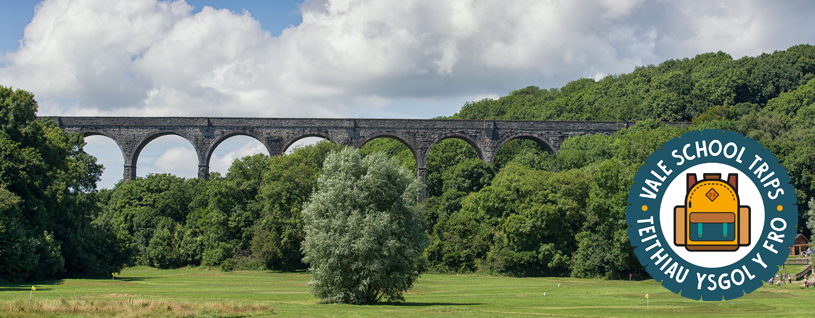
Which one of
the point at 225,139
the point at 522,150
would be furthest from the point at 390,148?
the point at 225,139

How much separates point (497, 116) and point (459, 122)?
133 feet

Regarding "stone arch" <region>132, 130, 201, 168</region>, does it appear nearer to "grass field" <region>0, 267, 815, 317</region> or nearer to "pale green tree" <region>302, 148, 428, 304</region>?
"grass field" <region>0, 267, 815, 317</region>

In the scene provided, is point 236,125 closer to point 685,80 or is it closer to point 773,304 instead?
point 773,304

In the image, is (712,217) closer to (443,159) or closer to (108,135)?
(108,135)

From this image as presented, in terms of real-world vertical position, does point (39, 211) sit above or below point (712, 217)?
below

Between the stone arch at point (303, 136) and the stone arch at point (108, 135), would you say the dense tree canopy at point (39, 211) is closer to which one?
the stone arch at point (108, 135)

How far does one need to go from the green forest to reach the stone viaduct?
224 cm

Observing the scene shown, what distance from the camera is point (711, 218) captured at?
513 inches

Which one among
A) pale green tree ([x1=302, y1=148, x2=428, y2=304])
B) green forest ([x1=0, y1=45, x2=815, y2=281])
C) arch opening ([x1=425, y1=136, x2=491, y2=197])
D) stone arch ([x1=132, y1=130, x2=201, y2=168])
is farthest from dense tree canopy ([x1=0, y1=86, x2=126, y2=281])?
arch opening ([x1=425, y1=136, x2=491, y2=197])

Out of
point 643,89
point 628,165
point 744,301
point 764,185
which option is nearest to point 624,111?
point 643,89

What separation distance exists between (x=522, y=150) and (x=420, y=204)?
42.9 meters

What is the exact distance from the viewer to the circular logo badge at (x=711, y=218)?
1248 centimetres

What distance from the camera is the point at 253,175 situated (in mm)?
52469

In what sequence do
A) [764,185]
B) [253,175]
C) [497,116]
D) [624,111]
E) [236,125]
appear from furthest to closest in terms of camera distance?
[497,116] → [624,111] → [236,125] → [253,175] → [764,185]
